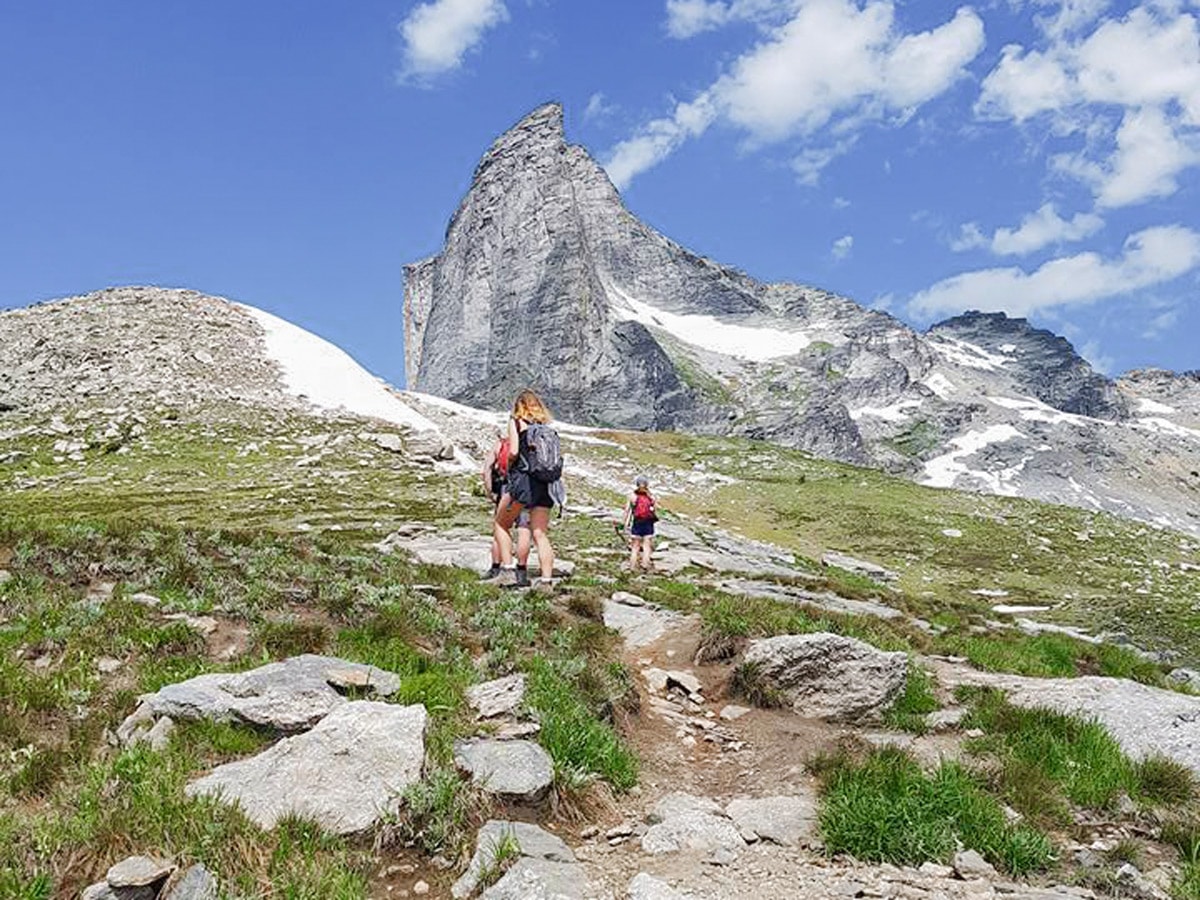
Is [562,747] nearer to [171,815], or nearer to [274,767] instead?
[274,767]

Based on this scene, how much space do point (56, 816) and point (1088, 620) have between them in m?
33.8

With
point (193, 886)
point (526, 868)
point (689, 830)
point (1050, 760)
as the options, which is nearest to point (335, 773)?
point (193, 886)

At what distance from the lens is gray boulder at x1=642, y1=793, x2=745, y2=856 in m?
5.95

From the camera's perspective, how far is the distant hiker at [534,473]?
1380 cm

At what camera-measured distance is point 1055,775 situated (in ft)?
23.4

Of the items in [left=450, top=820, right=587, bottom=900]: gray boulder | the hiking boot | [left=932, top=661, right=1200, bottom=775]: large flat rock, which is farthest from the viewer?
the hiking boot

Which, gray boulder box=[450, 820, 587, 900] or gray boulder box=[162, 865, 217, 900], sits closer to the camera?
gray boulder box=[162, 865, 217, 900]

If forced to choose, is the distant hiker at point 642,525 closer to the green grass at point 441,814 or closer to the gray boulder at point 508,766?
the gray boulder at point 508,766

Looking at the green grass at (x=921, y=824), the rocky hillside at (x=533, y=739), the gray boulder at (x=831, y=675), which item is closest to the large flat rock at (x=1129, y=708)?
the rocky hillside at (x=533, y=739)

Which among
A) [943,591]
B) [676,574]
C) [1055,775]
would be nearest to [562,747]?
[1055,775]

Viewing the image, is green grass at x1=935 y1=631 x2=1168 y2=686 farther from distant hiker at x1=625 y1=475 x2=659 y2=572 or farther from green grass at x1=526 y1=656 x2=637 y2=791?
distant hiker at x1=625 y1=475 x2=659 y2=572

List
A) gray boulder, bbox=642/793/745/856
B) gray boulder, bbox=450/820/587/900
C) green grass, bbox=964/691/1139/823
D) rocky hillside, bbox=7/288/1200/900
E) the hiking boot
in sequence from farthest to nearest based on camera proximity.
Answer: the hiking boot → green grass, bbox=964/691/1139/823 → gray boulder, bbox=642/793/745/856 → rocky hillside, bbox=7/288/1200/900 → gray boulder, bbox=450/820/587/900

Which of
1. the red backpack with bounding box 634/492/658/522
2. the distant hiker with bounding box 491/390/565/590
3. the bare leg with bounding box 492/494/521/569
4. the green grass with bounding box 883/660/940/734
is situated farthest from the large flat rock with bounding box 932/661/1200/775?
the red backpack with bounding box 634/492/658/522

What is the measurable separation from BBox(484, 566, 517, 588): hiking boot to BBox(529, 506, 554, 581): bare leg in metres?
0.65
